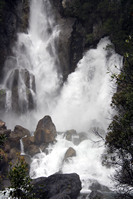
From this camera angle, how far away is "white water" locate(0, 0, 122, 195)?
24641 millimetres

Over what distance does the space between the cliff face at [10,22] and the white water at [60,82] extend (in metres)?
1.17

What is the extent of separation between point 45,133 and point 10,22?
2035 cm

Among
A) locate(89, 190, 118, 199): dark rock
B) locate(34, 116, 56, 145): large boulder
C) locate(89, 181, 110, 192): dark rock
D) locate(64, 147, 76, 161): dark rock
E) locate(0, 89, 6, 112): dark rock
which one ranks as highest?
locate(0, 89, 6, 112): dark rock

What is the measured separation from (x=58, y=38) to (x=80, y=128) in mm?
16188

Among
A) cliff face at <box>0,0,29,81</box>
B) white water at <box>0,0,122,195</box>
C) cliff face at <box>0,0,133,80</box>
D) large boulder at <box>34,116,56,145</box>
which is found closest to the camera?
large boulder at <box>34,116,56,145</box>

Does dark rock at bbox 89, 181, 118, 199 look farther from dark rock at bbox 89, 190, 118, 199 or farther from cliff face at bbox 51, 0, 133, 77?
cliff face at bbox 51, 0, 133, 77

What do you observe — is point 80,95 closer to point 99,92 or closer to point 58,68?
point 99,92

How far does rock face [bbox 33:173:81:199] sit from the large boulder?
6885 millimetres

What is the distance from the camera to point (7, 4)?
2991 cm

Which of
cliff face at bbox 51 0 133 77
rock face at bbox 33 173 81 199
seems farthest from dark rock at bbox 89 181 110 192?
cliff face at bbox 51 0 133 77

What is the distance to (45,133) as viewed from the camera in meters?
20.1

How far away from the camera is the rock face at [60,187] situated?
1132 cm

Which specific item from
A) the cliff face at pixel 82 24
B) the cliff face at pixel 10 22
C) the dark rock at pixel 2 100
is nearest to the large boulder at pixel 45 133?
the dark rock at pixel 2 100

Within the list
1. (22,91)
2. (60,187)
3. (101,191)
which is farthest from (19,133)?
(101,191)
